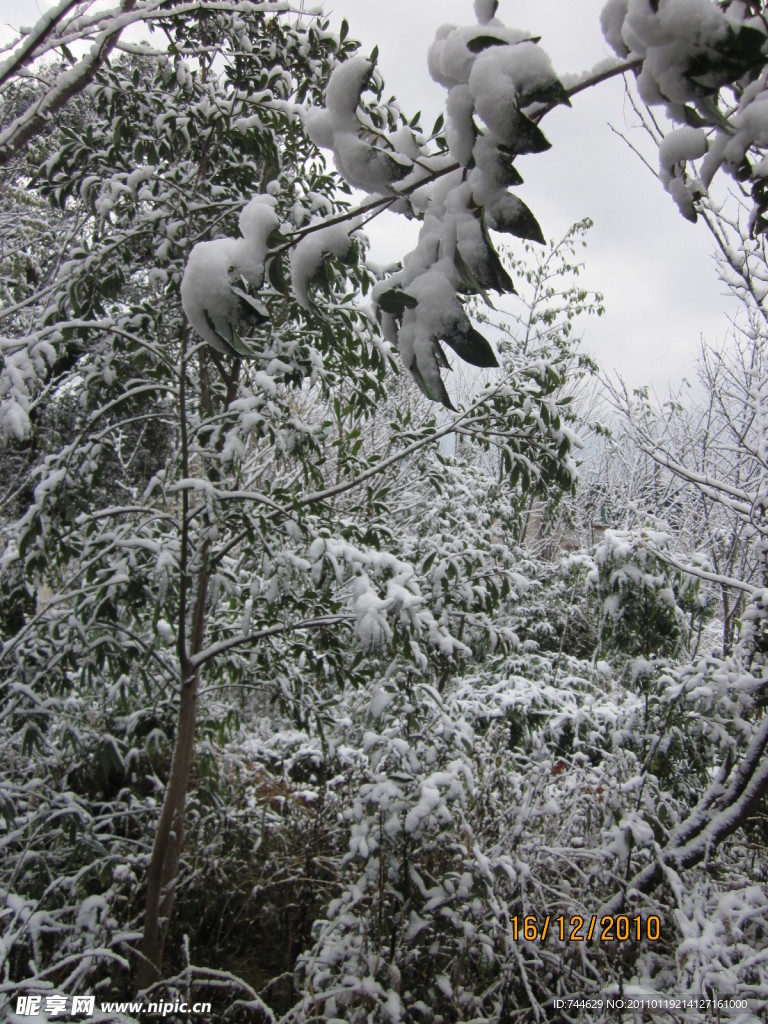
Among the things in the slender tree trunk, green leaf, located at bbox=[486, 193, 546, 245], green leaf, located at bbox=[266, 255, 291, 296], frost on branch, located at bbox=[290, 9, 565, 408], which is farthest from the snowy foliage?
green leaf, located at bbox=[486, 193, 546, 245]

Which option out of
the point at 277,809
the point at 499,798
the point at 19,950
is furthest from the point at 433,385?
the point at 277,809

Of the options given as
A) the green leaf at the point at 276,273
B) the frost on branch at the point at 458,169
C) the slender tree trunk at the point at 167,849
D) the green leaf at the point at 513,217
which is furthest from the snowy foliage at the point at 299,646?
the green leaf at the point at 513,217

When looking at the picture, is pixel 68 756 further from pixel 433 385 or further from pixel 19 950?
pixel 433 385

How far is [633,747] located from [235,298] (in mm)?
3504

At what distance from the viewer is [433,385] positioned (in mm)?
500
